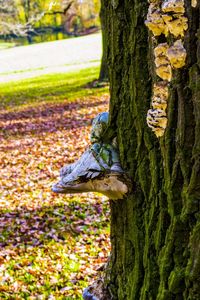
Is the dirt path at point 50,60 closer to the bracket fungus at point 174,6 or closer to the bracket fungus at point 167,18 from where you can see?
the bracket fungus at point 167,18

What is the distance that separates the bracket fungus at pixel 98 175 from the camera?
6.63ft

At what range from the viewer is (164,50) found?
1.68 meters

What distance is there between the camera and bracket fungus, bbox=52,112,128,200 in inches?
79.5

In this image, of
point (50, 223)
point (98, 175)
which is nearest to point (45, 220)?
point (50, 223)

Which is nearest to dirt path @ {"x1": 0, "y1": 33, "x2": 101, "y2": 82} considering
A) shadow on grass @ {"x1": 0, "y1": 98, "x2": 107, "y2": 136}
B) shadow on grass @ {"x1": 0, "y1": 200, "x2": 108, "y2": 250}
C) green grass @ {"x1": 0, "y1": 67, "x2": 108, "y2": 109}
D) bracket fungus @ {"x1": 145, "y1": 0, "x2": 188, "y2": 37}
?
green grass @ {"x1": 0, "y1": 67, "x2": 108, "y2": 109}

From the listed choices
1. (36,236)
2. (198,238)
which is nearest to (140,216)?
(198,238)

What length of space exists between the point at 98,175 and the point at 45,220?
446 centimetres

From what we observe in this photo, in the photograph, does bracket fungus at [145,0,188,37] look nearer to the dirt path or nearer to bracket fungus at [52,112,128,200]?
bracket fungus at [52,112,128,200]

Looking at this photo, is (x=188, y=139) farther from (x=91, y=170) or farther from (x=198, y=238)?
(x=91, y=170)

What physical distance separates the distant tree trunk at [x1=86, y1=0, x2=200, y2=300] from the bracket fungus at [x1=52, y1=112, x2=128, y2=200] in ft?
0.18

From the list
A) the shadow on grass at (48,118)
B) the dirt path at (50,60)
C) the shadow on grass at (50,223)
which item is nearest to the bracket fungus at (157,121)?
the shadow on grass at (50,223)

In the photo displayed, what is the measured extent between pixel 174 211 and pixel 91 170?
1.48 ft

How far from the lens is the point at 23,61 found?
40562 mm

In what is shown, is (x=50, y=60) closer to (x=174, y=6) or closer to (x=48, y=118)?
(x=48, y=118)
